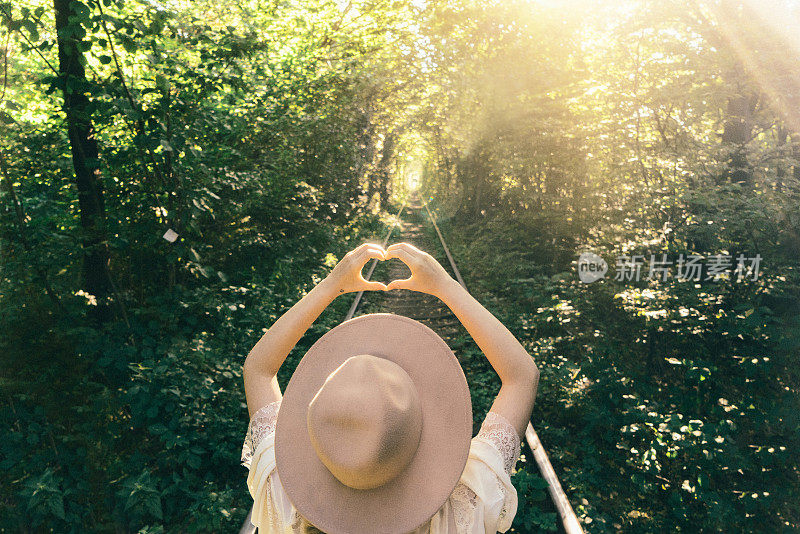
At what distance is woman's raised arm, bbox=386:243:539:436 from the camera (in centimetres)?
175

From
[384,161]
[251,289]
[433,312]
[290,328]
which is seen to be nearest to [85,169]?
[251,289]

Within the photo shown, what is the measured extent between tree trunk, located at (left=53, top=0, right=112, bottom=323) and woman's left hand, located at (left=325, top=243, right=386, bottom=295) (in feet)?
14.2

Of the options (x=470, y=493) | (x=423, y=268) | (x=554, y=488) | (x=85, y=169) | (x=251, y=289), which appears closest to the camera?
(x=470, y=493)

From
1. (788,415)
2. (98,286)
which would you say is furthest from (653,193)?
(98,286)

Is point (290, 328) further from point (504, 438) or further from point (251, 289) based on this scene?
point (251, 289)

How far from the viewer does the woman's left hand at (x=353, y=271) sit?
72.7 inches

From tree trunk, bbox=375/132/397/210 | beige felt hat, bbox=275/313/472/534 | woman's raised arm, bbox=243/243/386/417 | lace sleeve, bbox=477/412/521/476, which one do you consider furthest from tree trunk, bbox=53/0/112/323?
tree trunk, bbox=375/132/397/210

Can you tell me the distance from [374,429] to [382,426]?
0.02 metres

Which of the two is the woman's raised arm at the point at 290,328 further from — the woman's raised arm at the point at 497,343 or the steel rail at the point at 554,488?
the steel rail at the point at 554,488

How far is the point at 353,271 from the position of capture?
1.87m

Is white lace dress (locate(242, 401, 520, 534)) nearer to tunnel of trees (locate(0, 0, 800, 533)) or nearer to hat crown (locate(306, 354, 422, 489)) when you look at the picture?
hat crown (locate(306, 354, 422, 489))

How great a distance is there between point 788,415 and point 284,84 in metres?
10.00

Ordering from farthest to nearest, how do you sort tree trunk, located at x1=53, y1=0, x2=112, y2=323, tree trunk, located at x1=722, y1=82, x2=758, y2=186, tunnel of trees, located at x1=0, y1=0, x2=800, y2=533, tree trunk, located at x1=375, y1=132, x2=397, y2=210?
1. tree trunk, located at x1=375, y1=132, x2=397, y2=210
2. tree trunk, located at x1=722, y1=82, x2=758, y2=186
3. tree trunk, located at x1=53, y1=0, x2=112, y2=323
4. tunnel of trees, located at x1=0, y1=0, x2=800, y2=533

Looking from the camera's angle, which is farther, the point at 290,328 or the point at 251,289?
the point at 251,289
